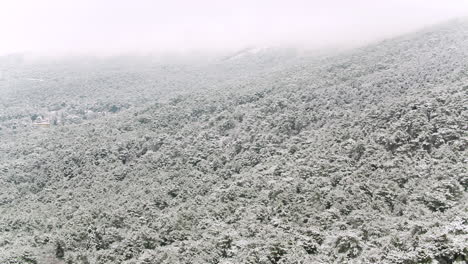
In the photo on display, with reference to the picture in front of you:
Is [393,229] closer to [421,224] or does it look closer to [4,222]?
[421,224]

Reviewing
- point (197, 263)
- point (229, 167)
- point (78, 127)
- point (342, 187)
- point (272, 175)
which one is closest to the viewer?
point (197, 263)

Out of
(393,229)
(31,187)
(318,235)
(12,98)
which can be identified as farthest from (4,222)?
(12,98)

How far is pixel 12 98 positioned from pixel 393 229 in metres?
131

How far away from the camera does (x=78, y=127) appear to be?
81312 millimetres

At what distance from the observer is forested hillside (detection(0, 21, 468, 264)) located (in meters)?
28.3

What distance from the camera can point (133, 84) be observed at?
140 metres

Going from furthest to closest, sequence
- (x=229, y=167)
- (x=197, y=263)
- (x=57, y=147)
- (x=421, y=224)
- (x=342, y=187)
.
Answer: (x=57, y=147), (x=229, y=167), (x=342, y=187), (x=197, y=263), (x=421, y=224)

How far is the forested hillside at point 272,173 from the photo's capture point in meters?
28.3

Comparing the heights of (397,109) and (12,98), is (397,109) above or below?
above

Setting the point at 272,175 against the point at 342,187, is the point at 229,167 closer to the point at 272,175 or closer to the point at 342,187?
the point at 272,175

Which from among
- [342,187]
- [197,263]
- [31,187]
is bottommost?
[31,187]

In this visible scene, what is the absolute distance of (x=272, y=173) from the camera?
42.9m

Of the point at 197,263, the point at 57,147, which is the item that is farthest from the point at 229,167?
the point at 57,147

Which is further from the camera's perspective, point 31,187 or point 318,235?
point 31,187
